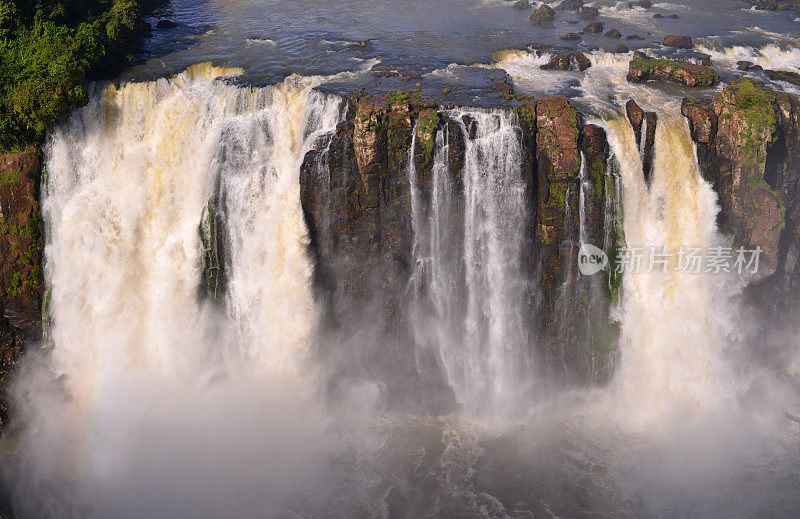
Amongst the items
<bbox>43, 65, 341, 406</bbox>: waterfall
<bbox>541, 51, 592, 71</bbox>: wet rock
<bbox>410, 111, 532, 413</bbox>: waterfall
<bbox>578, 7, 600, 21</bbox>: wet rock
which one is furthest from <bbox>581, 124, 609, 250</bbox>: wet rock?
<bbox>578, 7, 600, 21</bbox>: wet rock

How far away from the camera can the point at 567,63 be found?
27078mm

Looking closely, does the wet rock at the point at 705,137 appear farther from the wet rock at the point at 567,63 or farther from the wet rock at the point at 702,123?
the wet rock at the point at 567,63

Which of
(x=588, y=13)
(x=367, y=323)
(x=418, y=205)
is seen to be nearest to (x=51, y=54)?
(x=418, y=205)

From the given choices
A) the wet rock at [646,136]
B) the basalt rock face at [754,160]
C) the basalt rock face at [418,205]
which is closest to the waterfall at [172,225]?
the basalt rock face at [418,205]

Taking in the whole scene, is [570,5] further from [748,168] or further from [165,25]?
[165,25]

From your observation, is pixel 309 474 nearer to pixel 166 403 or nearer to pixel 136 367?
pixel 166 403

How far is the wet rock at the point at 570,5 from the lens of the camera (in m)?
36.8

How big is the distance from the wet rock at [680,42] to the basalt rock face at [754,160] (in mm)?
8767

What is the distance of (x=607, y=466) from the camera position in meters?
19.7

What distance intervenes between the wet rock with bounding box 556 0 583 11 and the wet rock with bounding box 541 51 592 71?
1113 centimetres

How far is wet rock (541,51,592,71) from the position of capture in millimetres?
27062

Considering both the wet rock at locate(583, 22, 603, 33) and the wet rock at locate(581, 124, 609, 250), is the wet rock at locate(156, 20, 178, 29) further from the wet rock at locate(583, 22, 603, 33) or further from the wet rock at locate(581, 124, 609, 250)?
the wet rock at locate(581, 124, 609, 250)

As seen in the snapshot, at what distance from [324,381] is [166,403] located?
5497mm

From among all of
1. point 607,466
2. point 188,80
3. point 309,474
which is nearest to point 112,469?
point 309,474
